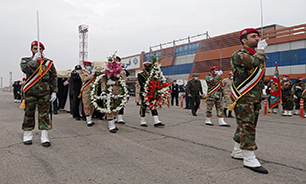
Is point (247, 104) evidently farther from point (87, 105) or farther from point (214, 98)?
point (87, 105)

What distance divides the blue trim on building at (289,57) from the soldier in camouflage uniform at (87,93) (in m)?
26.0

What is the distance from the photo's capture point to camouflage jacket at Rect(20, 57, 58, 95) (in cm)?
500

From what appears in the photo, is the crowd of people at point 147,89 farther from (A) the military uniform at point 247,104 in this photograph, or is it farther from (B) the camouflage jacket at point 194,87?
(B) the camouflage jacket at point 194,87

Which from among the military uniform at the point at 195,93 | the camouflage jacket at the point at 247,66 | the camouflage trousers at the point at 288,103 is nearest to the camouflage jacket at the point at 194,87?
the military uniform at the point at 195,93

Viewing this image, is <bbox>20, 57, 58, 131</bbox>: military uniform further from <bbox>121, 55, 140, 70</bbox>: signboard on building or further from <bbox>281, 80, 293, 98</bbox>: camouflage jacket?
<bbox>121, 55, 140, 70</bbox>: signboard on building

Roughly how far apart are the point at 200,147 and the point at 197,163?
3.55 feet

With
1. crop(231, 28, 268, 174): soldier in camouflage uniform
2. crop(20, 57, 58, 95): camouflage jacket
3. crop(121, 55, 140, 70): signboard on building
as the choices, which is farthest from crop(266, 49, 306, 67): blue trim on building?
crop(121, 55, 140, 70): signboard on building

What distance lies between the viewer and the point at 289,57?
91.6 feet

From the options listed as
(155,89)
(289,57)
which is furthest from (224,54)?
(155,89)

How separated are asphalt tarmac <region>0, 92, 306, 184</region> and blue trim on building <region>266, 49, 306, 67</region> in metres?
24.5

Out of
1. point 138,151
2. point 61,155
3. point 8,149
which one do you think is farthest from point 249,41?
point 8,149

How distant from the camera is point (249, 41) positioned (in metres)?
3.89

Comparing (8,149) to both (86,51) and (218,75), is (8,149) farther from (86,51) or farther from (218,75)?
(86,51)

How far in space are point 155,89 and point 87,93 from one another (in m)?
2.34
